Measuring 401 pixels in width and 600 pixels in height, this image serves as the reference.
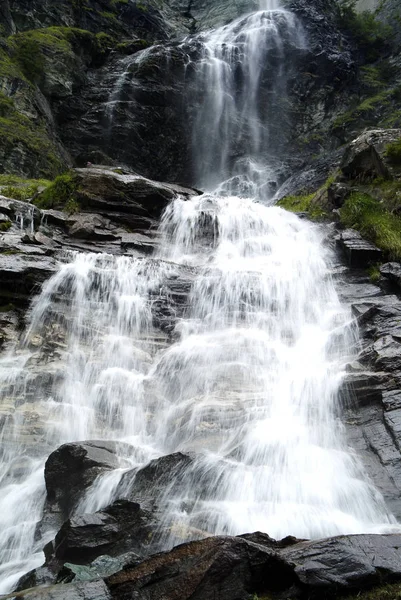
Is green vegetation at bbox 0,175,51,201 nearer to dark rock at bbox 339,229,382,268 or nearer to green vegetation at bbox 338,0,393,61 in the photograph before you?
dark rock at bbox 339,229,382,268

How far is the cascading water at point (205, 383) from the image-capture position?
5.97m

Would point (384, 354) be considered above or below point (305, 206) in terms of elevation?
below

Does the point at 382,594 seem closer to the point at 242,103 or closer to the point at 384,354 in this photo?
the point at 384,354

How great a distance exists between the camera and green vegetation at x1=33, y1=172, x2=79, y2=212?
15212 mm

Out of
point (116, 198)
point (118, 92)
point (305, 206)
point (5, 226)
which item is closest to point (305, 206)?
point (305, 206)

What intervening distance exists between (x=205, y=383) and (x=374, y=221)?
23.0ft

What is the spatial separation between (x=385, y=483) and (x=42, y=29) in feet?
93.8

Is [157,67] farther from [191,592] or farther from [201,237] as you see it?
[191,592]

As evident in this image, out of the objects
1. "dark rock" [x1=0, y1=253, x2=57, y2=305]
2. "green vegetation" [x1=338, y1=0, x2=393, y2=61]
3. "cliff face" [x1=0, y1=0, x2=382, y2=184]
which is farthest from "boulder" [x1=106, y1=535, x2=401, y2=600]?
"green vegetation" [x1=338, y1=0, x2=393, y2=61]

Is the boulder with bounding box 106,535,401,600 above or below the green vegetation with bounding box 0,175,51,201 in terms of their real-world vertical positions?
below

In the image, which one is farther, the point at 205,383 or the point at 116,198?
the point at 116,198

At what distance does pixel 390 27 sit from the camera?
32750 millimetres

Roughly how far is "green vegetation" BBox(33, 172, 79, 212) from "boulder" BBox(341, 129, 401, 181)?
868cm

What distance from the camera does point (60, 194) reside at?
1545 centimetres
